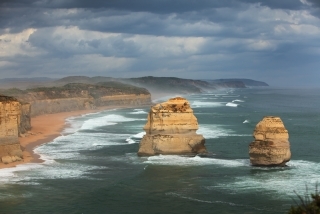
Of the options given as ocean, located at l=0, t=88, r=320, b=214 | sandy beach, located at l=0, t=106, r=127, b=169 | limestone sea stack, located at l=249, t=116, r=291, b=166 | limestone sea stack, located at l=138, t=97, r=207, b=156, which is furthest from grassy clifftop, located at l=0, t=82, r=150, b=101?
limestone sea stack, located at l=249, t=116, r=291, b=166

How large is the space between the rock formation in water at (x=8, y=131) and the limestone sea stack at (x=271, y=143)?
60.4 ft

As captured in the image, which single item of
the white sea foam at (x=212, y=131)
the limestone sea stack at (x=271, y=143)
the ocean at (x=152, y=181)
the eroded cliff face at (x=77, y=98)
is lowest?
the ocean at (x=152, y=181)

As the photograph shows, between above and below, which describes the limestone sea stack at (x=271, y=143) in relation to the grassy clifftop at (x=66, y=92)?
below

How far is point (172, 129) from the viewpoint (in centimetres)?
4716

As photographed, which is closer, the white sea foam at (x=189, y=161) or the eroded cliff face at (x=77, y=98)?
the white sea foam at (x=189, y=161)

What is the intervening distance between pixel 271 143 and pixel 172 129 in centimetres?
927

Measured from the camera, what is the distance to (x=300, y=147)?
55500 millimetres

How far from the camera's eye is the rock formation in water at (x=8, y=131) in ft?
147

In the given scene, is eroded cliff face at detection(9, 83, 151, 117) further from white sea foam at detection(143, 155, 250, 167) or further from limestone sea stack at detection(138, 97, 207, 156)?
white sea foam at detection(143, 155, 250, 167)

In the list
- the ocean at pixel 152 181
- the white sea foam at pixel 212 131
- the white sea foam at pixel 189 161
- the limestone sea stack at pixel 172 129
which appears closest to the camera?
the ocean at pixel 152 181

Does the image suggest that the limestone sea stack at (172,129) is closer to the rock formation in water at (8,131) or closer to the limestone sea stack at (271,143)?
the limestone sea stack at (271,143)

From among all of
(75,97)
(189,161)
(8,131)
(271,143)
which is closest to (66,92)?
(75,97)

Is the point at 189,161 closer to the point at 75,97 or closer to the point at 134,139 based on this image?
the point at 134,139

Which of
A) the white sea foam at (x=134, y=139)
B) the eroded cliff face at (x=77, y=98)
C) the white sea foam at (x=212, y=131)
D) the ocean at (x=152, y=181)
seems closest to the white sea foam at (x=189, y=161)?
the ocean at (x=152, y=181)
